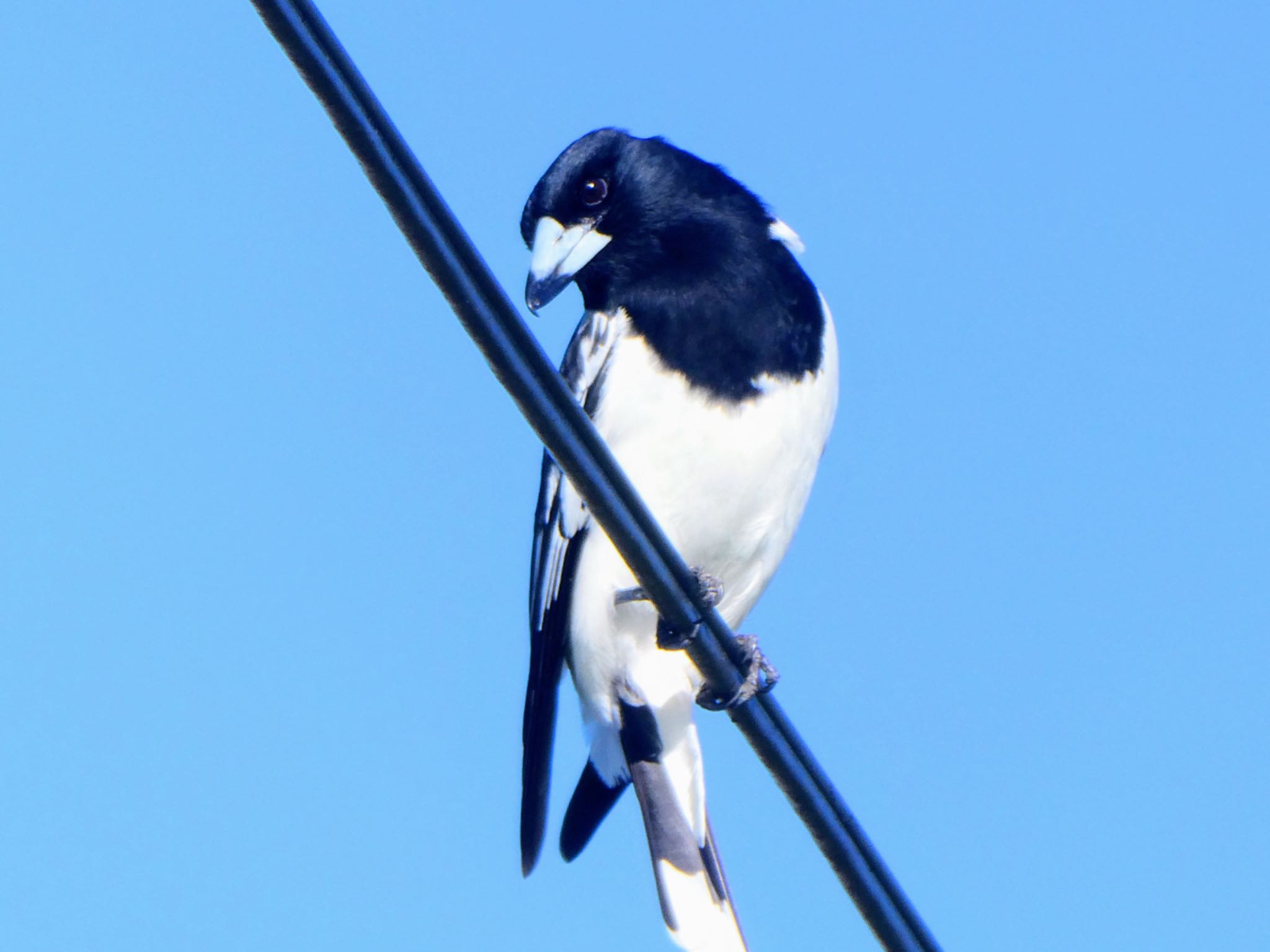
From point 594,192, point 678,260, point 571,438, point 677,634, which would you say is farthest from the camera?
point 594,192

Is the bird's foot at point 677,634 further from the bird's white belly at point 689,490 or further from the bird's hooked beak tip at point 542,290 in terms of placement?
the bird's hooked beak tip at point 542,290

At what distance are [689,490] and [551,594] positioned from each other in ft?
1.47

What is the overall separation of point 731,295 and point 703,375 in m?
0.24

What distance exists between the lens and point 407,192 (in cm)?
141

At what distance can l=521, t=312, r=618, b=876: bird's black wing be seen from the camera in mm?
3219

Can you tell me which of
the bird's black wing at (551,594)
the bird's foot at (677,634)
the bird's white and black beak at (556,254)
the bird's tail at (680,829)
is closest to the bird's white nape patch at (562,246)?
the bird's white and black beak at (556,254)

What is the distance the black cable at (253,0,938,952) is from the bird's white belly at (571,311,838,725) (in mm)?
1116

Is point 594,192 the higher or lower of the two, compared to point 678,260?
higher

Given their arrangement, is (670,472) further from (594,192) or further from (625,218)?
(594,192)

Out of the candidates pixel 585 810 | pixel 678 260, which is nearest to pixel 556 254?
pixel 678 260

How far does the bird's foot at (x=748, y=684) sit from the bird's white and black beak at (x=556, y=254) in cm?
103

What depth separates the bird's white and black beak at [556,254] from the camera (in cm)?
345

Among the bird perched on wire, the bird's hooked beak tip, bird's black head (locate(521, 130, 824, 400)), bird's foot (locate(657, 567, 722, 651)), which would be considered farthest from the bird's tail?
bird's foot (locate(657, 567, 722, 651))

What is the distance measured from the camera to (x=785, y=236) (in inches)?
145
